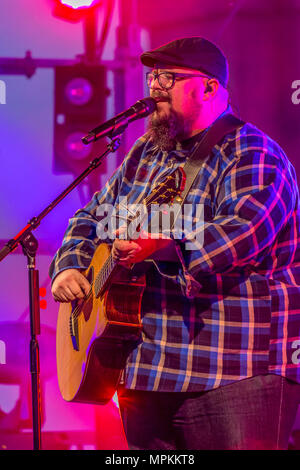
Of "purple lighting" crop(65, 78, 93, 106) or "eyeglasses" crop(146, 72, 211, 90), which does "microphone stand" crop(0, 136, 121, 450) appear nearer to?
"eyeglasses" crop(146, 72, 211, 90)

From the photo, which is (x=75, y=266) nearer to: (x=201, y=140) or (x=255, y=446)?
(x=201, y=140)

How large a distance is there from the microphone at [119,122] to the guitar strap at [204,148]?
28 cm

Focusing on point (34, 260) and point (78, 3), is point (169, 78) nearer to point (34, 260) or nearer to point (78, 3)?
point (34, 260)

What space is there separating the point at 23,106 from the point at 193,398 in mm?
2828

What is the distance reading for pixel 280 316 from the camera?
2.13m

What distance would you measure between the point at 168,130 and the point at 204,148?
0.25 metres

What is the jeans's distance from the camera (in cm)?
205

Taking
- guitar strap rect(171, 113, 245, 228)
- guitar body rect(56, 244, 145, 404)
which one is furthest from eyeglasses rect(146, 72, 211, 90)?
guitar body rect(56, 244, 145, 404)

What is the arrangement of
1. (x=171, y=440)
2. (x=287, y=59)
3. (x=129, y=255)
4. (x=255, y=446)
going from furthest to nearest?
(x=287, y=59)
(x=171, y=440)
(x=255, y=446)
(x=129, y=255)

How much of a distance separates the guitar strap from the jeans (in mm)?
745

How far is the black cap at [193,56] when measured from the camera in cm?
246

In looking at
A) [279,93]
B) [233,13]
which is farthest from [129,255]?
[233,13]

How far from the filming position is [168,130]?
2.45 m

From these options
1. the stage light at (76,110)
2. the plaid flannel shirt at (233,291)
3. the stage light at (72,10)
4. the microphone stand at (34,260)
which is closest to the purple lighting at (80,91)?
the stage light at (76,110)
